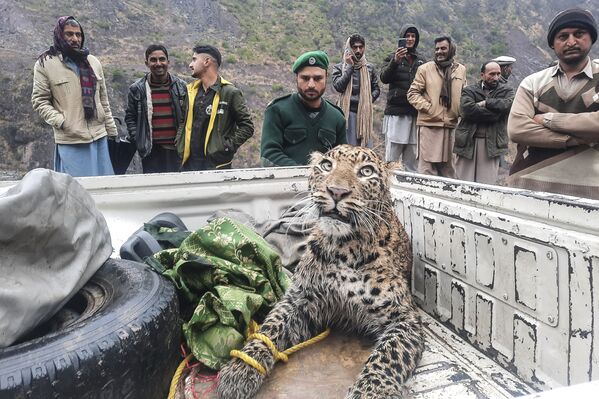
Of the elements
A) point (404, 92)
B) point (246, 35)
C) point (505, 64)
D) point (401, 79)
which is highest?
point (246, 35)

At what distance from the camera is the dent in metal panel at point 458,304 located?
8.23 ft

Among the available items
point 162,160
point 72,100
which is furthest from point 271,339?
point 72,100

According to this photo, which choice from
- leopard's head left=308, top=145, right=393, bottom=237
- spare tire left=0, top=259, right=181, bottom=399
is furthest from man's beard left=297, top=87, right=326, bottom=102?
spare tire left=0, top=259, right=181, bottom=399

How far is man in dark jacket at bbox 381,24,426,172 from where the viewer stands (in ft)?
22.5

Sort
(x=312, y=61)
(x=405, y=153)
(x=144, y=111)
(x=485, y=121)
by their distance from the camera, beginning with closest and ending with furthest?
1. (x=312, y=61)
2. (x=144, y=111)
3. (x=485, y=121)
4. (x=405, y=153)

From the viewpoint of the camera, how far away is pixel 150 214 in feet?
11.9

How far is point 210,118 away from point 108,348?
3571 millimetres

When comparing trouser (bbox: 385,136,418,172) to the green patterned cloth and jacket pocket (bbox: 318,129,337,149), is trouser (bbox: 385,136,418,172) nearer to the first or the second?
jacket pocket (bbox: 318,129,337,149)

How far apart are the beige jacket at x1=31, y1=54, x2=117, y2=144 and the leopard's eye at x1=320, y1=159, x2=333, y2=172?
3.43 meters

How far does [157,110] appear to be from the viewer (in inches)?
219

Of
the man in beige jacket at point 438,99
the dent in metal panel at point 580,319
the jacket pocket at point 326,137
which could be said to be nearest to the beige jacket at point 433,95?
the man in beige jacket at point 438,99

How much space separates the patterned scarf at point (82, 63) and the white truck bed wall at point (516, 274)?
12.5 ft

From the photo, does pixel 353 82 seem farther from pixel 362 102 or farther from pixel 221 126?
pixel 221 126

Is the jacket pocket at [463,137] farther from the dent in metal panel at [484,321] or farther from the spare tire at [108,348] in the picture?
the spare tire at [108,348]
